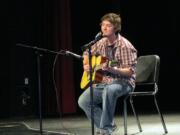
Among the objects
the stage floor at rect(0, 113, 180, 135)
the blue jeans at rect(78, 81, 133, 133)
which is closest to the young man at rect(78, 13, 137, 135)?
the blue jeans at rect(78, 81, 133, 133)

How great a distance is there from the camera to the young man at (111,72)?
3.98 m

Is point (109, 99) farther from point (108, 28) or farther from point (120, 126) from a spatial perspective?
point (120, 126)

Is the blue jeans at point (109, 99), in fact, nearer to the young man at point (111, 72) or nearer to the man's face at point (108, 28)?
the young man at point (111, 72)

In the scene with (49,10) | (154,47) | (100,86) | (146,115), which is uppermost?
(49,10)

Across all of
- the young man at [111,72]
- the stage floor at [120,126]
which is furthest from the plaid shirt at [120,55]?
the stage floor at [120,126]

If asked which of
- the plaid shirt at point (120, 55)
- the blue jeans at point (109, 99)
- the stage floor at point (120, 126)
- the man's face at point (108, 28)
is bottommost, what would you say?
the stage floor at point (120, 126)

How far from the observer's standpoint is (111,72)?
3.96 m

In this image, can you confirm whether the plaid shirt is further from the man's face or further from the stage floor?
the stage floor

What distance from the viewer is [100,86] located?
417 cm

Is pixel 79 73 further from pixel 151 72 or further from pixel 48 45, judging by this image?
pixel 151 72

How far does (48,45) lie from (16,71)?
0.69 meters

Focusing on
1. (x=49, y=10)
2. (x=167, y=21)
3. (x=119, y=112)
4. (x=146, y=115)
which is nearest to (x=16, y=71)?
(x=49, y=10)

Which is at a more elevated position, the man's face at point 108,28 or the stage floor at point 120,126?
the man's face at point 108,28

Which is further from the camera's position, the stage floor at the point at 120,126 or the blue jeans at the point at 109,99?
the stage floor at the point at 120,126
